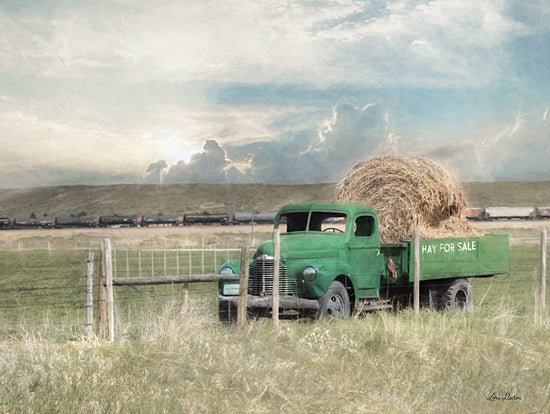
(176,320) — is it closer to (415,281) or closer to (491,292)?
(415,281)

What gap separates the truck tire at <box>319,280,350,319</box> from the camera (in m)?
10.6

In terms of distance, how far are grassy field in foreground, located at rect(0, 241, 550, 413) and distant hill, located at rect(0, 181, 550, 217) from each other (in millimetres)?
130797

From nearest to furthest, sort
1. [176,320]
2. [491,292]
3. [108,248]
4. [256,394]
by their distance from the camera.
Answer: [256,394], [176,320], [108,248], [491,292]

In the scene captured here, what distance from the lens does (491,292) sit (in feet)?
57.7

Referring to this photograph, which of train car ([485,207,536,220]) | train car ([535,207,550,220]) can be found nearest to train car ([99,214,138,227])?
train car ([485,207,536,220])

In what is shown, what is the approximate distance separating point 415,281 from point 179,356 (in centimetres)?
567

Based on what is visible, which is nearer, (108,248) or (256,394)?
(256,394)

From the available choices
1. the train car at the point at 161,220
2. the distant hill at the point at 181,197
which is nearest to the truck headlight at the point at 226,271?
the train car at the point at 161,220

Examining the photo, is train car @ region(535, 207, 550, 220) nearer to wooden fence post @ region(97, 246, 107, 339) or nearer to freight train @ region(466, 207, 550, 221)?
freight train @ region(466, 207, 550, 221)

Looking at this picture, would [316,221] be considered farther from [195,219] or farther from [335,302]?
[195,219]

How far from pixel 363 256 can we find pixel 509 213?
8258 centimetres

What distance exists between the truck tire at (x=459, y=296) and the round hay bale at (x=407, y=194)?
1056mm

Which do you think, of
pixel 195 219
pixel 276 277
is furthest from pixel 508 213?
pixel 276 277

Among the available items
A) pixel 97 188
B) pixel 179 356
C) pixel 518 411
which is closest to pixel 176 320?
pixel 179 356
